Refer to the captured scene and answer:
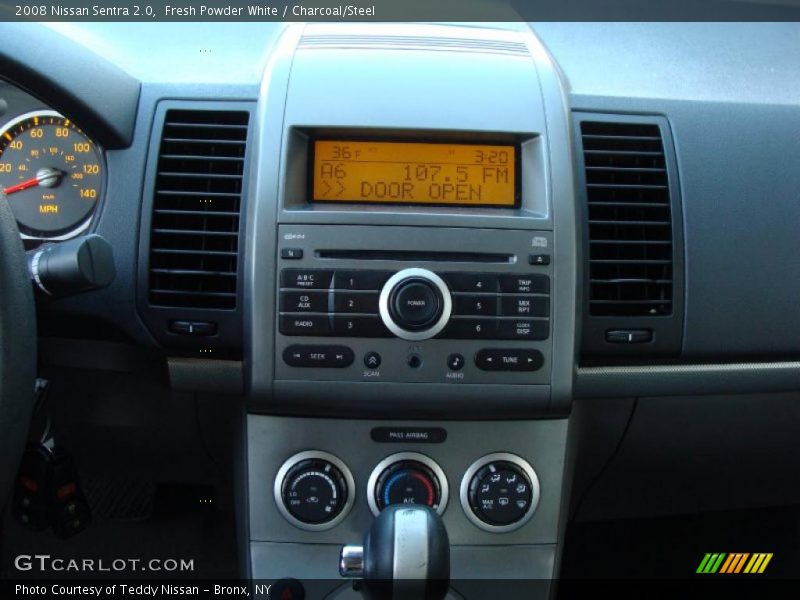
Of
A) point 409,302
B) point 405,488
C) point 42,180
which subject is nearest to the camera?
point 409,302

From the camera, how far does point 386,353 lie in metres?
1.46

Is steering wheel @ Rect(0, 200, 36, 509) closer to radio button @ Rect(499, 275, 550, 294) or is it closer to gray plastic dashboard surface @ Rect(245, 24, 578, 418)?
gray plastic dashboard surface @ Rect(245, 24, 578, 418)

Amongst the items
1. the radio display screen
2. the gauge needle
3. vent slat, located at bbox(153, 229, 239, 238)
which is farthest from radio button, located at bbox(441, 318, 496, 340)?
the gauge needle

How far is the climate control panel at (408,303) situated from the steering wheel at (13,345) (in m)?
0.39

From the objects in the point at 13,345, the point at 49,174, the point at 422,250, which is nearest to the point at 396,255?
the point at 422,250

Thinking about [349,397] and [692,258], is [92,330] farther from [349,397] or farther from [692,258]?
[692,258]

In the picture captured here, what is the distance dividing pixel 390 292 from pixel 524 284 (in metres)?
0.23

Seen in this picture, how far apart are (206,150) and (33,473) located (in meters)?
0.69

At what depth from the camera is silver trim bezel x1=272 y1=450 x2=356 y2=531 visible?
1.55 meters

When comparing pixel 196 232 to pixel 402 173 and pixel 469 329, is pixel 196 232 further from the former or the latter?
pixel 469 329

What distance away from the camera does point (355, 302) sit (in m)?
1.45

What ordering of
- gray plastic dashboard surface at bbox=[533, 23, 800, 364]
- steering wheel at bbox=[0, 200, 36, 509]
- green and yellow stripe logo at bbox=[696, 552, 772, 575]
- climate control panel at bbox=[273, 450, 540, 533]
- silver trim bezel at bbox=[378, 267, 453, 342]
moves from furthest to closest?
1. green and yellow stripe logo at bbox=[696, 552, 772, 575]
2. gray plastic dashboard surface at bbox=[533, 23, 800, 364]
3. climate control panel at bbox=[273, 450, 540, 533]
4. silver trim bezel at bbox=[378, 267, 453, 342]
5. steering wheel at bbox=[0, 200, 36, 509]

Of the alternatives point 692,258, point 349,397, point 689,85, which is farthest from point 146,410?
point 689,85

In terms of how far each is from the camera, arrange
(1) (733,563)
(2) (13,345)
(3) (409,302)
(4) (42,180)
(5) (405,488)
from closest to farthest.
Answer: (2) (13,345) < (3) (409,302) < (5) (405,488) < (4) (42,180) < (1) (733,563)
